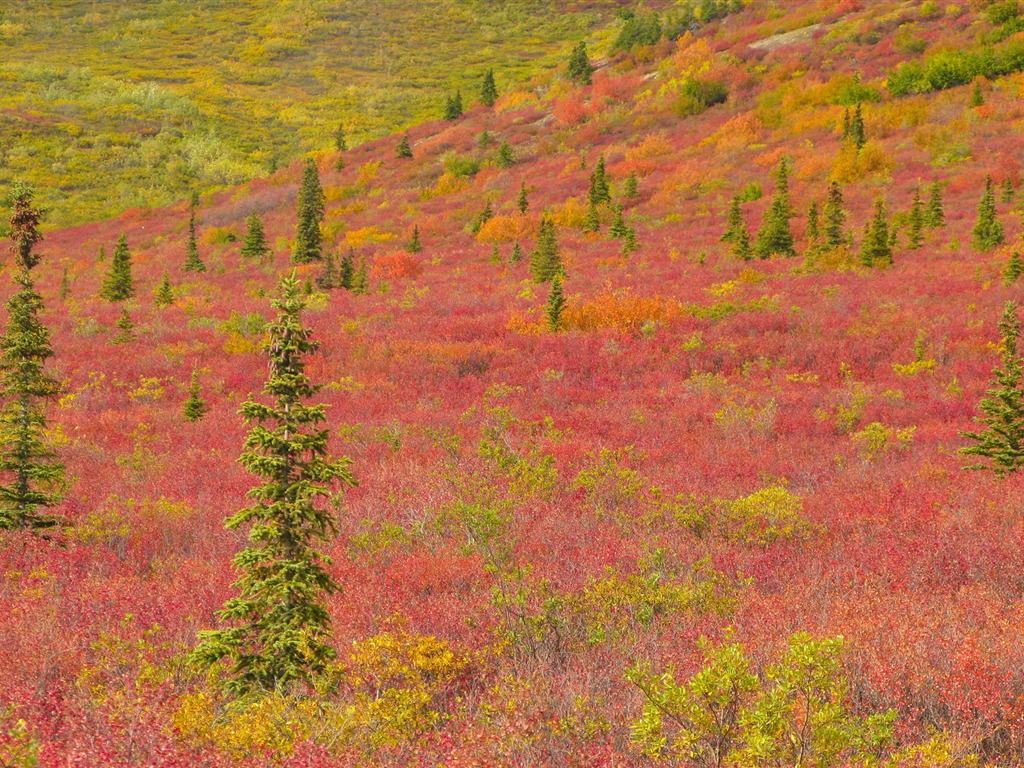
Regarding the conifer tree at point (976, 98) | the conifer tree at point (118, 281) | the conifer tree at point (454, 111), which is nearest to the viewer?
the conifer tree at point (118, 281)

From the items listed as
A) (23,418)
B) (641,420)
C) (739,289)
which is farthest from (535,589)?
(739,289)

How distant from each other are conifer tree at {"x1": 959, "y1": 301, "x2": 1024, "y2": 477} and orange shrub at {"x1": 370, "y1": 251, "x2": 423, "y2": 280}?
74.3 ft

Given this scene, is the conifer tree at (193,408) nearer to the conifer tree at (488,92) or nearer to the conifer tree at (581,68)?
the conifer tree at (581,68)

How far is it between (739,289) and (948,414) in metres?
9.54

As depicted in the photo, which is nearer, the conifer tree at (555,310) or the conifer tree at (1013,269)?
the conifer tree at (555,310)

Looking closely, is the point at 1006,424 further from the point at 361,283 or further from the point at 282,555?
the point at 361,283

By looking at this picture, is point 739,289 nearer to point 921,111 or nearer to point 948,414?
point 948,414

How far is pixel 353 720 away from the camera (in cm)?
362

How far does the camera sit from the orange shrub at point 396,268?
28.9m

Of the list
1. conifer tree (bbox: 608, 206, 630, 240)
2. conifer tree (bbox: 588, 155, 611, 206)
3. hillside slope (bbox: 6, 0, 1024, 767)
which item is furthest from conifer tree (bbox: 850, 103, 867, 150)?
conifer tree (bbox: 608, 206, 630, 240)

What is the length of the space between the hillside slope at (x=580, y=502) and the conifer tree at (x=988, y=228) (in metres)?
0.48

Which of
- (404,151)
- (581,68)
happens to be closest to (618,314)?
(404,151)

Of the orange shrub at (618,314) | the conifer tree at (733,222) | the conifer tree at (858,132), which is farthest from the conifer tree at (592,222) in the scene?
the conifer tree at (858,132)

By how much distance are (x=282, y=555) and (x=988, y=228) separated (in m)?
26.2
